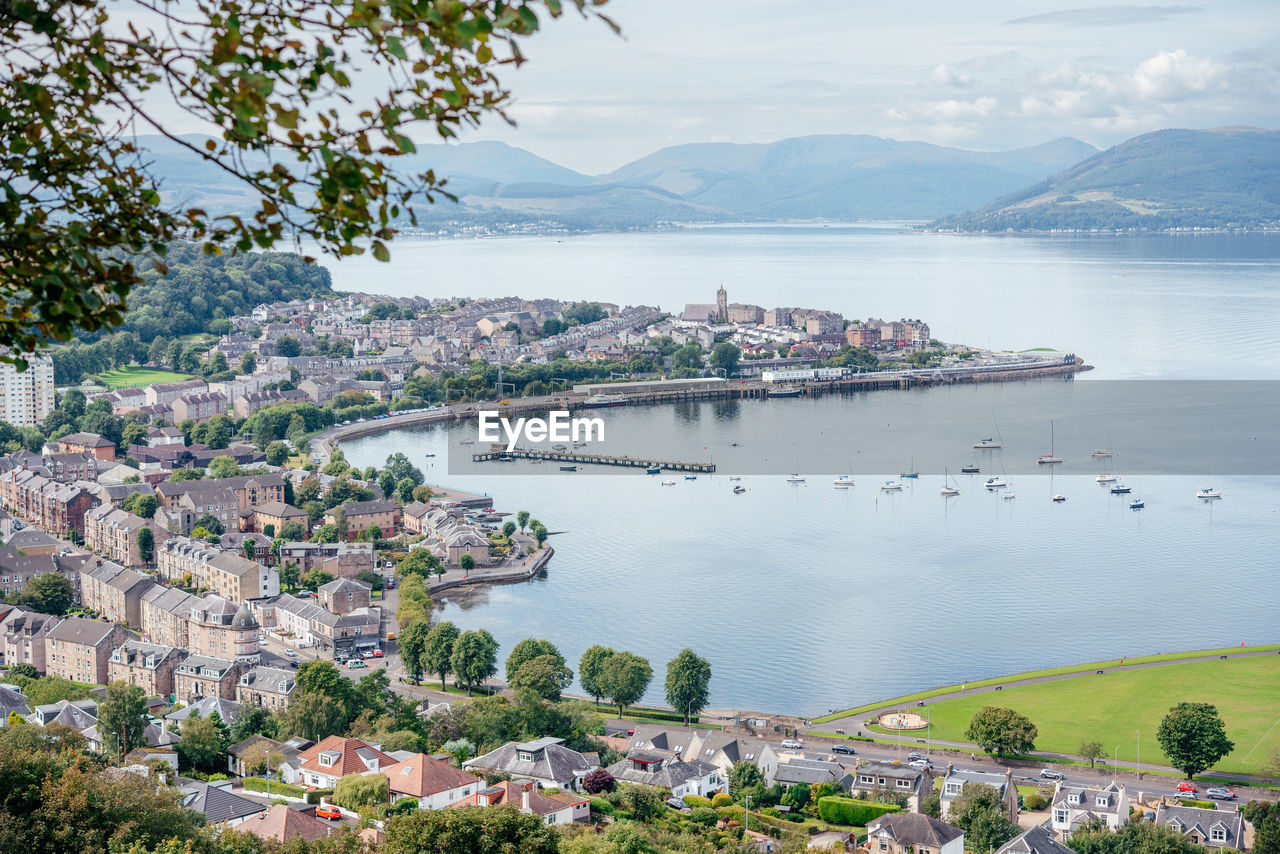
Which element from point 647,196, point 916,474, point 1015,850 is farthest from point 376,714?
point 647,196

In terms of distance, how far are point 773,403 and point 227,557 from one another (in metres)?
16.6

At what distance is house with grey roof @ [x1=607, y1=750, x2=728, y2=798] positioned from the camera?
9.17m

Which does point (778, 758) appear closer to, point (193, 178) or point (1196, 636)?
point (1196, 636)

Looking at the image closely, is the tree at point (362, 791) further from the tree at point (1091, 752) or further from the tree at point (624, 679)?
the tree at point (1091, 752)

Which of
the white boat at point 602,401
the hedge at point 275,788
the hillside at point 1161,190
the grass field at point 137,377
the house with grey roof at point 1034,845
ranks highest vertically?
→ the hillside at point 1161,190

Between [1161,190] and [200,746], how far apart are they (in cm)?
9027

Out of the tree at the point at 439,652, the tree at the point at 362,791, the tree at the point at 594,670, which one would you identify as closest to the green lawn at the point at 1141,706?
the tree at the point at 594,670

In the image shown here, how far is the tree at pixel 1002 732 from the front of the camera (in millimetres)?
9688

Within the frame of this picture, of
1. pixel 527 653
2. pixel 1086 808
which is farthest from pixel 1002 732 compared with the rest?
pixel 527 653

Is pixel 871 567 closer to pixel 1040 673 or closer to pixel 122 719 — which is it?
pixel 1040 673

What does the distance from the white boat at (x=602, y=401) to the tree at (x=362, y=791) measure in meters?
20.2

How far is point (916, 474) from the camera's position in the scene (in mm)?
20641

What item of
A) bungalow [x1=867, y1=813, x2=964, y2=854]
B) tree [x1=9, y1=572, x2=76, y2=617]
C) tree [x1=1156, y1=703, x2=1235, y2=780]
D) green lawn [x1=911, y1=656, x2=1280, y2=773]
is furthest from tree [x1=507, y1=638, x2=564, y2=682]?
tree [x1=9, y1=572, x2=76, y2=617]

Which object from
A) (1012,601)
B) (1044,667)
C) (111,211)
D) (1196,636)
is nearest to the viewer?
(111,211)
